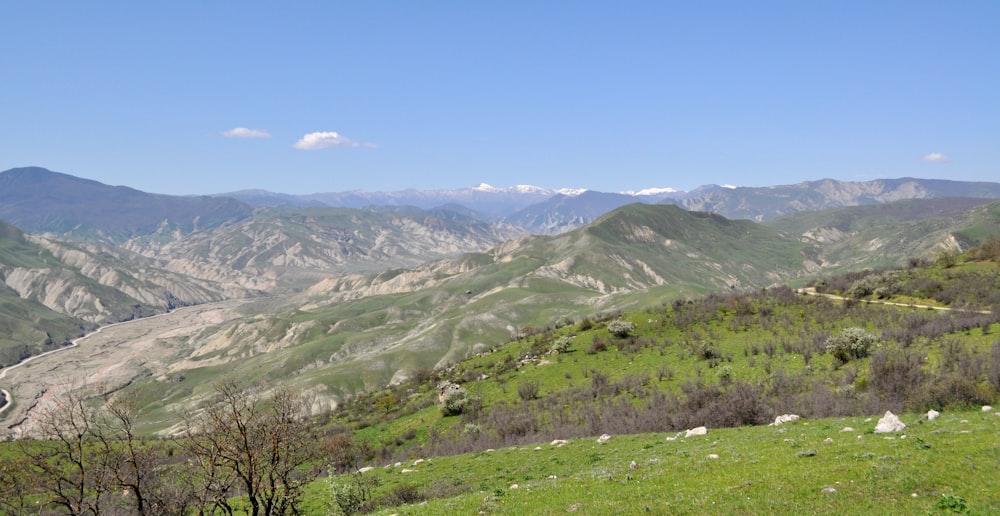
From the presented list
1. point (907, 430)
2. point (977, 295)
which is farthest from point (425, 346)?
point (907, 430)

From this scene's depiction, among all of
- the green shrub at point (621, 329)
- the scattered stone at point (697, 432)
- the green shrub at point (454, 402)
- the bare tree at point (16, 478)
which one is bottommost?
the green shrub at point (454, 402)

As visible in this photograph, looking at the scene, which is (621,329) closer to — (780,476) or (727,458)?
(727,458)

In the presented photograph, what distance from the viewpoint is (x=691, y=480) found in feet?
52.2

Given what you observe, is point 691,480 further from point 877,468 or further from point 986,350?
point 986,350

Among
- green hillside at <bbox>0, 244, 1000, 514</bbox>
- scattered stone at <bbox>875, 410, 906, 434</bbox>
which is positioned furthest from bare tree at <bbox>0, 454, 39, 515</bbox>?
scattered stone at <bbox>875, 410, 906, 434</bbox>

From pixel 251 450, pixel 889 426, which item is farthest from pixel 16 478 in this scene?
pixel 889 426

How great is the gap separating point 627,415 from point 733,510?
2336 centimetres

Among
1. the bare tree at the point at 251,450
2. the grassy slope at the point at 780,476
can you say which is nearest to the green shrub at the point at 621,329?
the grassy slope at the point at 780,476

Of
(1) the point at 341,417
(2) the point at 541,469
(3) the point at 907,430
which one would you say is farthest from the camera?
(1) the point at 341,417

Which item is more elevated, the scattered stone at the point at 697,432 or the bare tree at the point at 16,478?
the bare tree at the point at 16,478

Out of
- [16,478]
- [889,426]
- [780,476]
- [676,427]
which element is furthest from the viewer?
[676,427]

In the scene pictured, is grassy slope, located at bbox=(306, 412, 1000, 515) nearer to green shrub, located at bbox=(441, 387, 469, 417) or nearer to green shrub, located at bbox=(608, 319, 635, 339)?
green shrub, located at bbox=(441, 387, 469, 417)

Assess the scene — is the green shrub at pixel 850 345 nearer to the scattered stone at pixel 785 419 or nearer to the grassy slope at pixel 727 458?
the grassy slope at pixel 727 458

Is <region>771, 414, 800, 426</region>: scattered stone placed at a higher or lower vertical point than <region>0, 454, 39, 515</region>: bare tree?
lower
